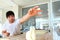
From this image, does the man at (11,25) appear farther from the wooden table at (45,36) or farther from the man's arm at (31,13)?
the wooden table at (45,36)

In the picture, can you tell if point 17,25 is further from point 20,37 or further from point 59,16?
point 59,16

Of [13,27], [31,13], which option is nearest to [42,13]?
[31,13]

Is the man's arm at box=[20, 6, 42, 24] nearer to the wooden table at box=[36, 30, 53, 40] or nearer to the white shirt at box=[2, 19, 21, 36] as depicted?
the white shirt at box=[2, 19, 21, 36]

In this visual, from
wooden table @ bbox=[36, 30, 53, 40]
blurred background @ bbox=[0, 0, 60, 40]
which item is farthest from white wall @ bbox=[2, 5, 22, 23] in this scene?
wooden table @ bbox=[36, 30, 53, 40]

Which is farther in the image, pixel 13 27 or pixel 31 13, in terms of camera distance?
pixel 13 27

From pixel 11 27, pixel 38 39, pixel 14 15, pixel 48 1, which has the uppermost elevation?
pixel 48 1

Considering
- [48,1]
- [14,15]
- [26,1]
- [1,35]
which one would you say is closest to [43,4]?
[48,1]

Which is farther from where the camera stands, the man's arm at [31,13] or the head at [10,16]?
the head at [10,16]

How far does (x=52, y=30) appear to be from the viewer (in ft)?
3.37

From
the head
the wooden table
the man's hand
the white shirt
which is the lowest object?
the wooden table

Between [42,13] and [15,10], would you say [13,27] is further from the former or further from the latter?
[42,13]

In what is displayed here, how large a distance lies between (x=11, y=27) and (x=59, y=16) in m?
0.44

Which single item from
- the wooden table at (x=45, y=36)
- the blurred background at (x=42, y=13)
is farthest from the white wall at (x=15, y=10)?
the wooden table at (x=45, y=36)

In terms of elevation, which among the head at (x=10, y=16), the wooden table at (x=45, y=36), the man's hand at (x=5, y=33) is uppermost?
the head at (x=10, y=16)
